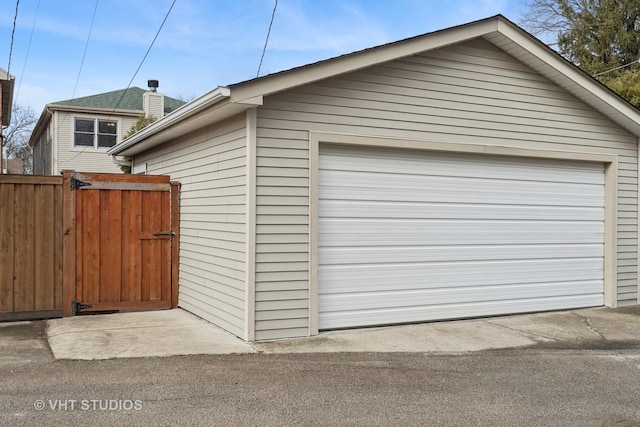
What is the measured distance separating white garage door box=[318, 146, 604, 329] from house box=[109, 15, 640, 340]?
20 mm

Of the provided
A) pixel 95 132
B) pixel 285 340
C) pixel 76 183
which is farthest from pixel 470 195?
pixel 95 132

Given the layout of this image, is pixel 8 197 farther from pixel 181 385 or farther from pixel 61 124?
pixel 61 124

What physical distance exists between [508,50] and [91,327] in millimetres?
6402

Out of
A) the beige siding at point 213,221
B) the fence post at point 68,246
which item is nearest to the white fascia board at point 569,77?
the beige siding at point 213,221

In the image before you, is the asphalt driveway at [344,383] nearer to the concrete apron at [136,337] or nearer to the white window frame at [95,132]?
the concrete apron at [136,337]

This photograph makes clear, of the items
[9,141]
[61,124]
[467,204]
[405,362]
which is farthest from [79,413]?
[9,141]

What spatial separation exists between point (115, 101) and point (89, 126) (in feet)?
5.11

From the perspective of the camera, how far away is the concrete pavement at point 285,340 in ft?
19.3

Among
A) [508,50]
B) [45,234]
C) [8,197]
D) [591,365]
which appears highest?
[508,50]

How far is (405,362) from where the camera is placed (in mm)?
5559

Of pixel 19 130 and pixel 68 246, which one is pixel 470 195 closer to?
pixel 68 246

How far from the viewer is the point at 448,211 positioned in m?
7.71

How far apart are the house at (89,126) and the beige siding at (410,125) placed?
15.7 m

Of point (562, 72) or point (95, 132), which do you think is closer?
point (562, 72)
